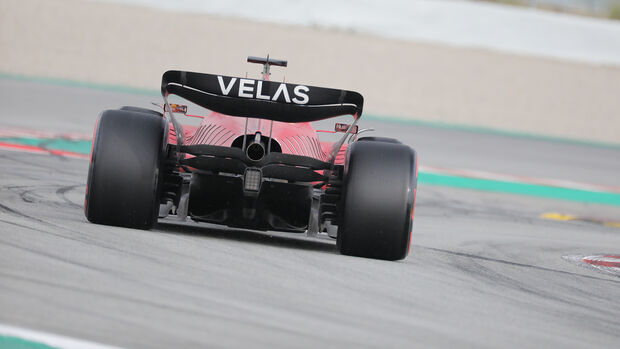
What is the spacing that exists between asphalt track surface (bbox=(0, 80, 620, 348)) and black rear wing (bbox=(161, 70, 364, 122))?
0.82 m

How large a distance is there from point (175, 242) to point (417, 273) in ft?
4.59

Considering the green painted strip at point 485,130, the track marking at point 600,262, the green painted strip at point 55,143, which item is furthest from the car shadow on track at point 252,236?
the green painted strip at point 485,130

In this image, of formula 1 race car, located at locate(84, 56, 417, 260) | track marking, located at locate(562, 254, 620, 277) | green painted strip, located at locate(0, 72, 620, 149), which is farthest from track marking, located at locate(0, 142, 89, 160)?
green painted strip, located at locate(0, 72, 620, 149)

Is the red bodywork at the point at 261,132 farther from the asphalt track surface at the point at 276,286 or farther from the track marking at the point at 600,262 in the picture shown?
the track marking at the point at 600,262

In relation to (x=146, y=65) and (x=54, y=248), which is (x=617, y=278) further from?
(x=146, y=65)

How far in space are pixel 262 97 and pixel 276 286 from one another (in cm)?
140

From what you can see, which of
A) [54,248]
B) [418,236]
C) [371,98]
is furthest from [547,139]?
[54,248]

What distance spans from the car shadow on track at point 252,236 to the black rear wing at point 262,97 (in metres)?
0.94

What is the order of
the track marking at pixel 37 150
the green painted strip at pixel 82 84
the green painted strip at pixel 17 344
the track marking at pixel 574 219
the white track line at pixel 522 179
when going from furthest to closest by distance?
the green painted strip at pixel 82 84, the white track line at pixel 522 179, the track marking at pixel 37 150, the track marking at pixel 574 219, the green painted strip at pixel 17 344

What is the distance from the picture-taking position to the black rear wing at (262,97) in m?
5.86

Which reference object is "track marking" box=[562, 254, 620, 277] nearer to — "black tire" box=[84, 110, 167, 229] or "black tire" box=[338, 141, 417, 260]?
"black tire" box=[338, 141, 417, 260]

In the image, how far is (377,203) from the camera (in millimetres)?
5887

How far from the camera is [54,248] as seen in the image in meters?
5.09

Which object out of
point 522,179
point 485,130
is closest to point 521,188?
point 522,179
